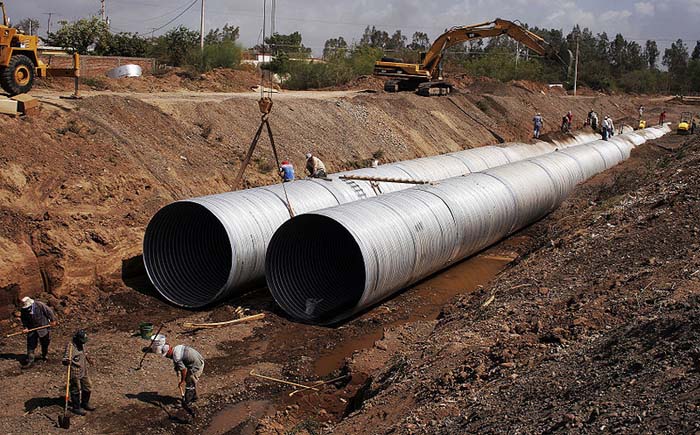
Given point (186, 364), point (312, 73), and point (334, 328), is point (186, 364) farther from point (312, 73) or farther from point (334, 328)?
point (312, 73)

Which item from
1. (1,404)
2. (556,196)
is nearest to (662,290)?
(1,404)

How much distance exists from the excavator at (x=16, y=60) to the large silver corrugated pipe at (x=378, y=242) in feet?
30.6

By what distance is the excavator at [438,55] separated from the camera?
3375 cm

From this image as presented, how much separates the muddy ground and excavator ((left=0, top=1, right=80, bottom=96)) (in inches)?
29.9

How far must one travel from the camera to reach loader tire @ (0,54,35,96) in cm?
1788

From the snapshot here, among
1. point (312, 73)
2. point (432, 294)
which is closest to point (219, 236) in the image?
point (432, 294)

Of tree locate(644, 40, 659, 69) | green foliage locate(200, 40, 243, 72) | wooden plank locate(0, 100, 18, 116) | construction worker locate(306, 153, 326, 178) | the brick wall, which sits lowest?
construction worker locate(306, 153, 326, 178)

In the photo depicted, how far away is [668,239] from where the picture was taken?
Answer: 38.2ft

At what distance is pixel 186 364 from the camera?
959 centimetres

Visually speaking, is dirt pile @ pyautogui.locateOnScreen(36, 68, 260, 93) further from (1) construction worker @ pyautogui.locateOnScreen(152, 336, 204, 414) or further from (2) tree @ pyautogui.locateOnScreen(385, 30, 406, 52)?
(2) tree @ pyautogui.locateOnScreen(385, 30, 406, 52)

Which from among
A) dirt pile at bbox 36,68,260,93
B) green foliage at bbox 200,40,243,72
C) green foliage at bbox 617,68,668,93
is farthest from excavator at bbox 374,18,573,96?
green foliage at bbox 617,68,668,93

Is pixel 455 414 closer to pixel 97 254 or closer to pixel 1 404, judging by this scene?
pixel 1 404

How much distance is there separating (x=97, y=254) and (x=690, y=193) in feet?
36.9

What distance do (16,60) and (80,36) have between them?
904 inches
